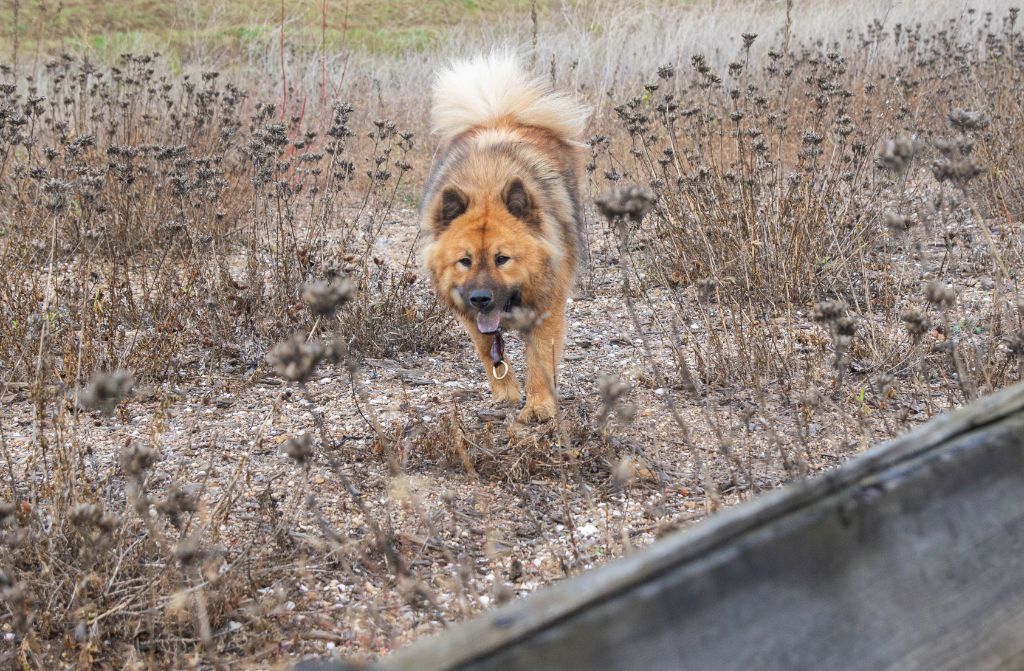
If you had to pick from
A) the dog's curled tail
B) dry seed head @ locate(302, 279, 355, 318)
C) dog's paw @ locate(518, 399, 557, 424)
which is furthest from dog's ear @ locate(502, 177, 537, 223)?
dry seed head @ locate(302, 279, 355, 318)

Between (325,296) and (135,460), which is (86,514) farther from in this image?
(325,296)

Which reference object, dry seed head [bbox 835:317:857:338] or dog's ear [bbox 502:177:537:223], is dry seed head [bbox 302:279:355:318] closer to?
dry seed head [bbox 835:317:857:338]

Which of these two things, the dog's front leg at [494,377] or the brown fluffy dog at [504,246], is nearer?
the brown fluffy dog at [504,246]

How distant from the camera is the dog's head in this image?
4.05 metres

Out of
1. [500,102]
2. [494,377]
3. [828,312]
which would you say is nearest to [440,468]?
[494,377]

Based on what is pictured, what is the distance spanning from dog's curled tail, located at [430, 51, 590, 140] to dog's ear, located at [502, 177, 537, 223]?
119cm

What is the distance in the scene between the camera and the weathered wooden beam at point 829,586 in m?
0.74

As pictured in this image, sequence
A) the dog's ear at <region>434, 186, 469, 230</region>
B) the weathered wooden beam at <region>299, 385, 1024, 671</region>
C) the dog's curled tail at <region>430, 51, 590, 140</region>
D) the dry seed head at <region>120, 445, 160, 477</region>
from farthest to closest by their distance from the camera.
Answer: the dog's curled tail at <region>430, 51, 590, 140</region> → the dog's ear at <region>434, 186, 469, 230</region> → the dry seed head at <region>120, 445, 160, 477</region> → the weathered wooden beam at <region>299, 385, 1024, 671</region>

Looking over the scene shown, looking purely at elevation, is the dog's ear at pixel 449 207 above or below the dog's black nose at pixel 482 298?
above

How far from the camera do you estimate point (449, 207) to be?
422 centimetres

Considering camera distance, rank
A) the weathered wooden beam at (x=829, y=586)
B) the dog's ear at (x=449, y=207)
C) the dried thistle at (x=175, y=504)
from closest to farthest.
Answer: the weathered wooden beam at (x=829, y=586)
the dried thistle at (x=175, y=504)
the dog's ear at (x=449, y=207)

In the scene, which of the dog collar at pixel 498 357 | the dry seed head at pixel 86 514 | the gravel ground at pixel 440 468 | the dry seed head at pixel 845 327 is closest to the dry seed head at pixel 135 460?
the dry seed head at pixel 86 514

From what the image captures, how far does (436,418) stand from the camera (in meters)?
3.68

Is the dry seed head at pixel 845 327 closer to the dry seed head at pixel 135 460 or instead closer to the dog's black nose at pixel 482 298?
the dry seed head at pixel 135 460
